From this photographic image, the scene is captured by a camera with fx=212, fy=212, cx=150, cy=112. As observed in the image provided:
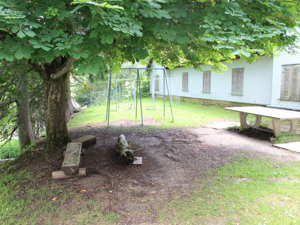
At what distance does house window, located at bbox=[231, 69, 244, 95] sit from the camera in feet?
42.6

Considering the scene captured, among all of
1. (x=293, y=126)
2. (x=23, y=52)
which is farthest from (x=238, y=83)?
(x=23, y=52)

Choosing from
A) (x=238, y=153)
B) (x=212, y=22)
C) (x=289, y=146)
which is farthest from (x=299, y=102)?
(x=212, y=22)

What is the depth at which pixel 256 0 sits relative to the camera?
3.18m

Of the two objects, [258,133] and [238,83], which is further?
[238,83]

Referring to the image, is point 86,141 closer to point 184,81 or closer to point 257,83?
point 257,83

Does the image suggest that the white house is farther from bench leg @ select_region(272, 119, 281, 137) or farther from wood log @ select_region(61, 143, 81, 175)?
wood log @ select_region(61, 143, 81, 175)

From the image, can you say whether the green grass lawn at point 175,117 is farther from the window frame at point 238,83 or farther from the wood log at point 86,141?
the wood log at point 86,141

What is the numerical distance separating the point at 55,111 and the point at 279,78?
10102 millimetres

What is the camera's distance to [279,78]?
10258 mm

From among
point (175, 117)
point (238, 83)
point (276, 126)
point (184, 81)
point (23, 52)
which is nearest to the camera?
point (23, 52)

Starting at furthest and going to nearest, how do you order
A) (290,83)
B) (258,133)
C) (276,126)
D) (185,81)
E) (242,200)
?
1. (185,81)
2. (290,83)
3. (258,133)
4. (276,126)
5. (242,200)

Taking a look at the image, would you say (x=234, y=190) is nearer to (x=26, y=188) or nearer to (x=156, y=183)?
(x=156, y=183)

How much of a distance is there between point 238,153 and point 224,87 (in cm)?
1001

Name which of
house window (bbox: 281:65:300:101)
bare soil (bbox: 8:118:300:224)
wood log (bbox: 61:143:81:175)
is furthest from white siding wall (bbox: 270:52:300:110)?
wood log (bbox: 61:143:81:175)
